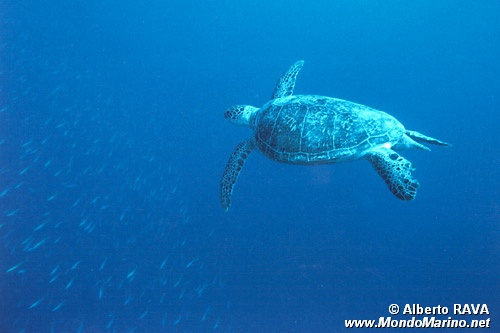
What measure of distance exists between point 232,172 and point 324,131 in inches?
51.8

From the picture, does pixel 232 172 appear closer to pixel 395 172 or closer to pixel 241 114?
pixel 241 114

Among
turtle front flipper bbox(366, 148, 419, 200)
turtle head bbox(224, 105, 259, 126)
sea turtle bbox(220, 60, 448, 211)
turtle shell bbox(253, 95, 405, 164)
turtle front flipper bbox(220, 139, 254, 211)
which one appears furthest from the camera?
turtle head bbox(224, 105, 259, 126)

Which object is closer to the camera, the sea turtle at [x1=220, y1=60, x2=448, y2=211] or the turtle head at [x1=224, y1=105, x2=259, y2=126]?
the sea turtle at [x1=220, y1=60, x2=448, y2=211]

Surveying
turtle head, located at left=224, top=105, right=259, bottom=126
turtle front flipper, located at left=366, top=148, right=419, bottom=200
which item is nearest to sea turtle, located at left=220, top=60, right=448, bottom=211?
turtle front flipper, located at left=366, top=148, right=419, bottom=200

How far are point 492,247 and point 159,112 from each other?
18.5 feet

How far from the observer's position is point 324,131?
326 centimetres

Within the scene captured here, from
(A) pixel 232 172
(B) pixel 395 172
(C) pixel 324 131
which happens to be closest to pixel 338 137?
(C) pixel 324 131

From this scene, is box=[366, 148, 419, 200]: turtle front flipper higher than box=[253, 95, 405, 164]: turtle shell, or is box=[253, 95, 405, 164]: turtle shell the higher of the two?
box=[253, 95, 405, 164]: turtle shell

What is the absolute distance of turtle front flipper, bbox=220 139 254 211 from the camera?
3.92 meters

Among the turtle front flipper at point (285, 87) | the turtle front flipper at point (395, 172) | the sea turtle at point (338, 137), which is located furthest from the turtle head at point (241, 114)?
the turtle front flipper at point (395, 172)

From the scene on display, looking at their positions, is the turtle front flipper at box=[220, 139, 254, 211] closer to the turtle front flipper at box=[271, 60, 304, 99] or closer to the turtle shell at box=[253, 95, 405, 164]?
the turtle shell at box=[253, 95, 405, 164]

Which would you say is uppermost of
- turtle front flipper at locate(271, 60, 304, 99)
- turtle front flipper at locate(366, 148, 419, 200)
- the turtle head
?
turtle front flipper at locate(271, 60, 304, 99)

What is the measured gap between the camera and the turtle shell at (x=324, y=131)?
3.18 meters

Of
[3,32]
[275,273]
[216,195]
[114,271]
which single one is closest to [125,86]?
[3,32]
